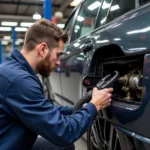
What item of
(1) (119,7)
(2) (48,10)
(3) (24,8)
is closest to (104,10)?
(1) (119,7)

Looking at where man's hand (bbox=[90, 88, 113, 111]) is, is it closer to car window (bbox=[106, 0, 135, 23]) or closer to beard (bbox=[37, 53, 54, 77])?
→ beard (bbox=[37, 53, 54, 77])

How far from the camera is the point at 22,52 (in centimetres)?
146

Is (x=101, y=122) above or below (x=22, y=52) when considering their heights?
below

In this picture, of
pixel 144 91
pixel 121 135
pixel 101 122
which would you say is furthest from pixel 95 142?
A: pixel 144 91

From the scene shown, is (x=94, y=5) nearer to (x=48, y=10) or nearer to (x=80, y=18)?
(x=80, y=18)

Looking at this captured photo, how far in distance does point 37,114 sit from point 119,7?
3.23 ft

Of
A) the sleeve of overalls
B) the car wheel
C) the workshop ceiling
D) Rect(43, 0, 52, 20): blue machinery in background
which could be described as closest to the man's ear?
the sleeve of overalls

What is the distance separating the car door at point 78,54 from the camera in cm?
217

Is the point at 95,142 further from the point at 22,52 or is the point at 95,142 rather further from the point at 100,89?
the point at 22,52

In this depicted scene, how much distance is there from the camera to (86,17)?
2857 millimetres

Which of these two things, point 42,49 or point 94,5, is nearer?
point 42,49

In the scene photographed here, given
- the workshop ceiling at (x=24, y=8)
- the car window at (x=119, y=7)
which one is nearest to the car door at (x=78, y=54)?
the car window at (x=119, y=7)

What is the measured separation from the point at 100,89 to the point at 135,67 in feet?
0.77

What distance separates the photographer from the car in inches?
48.6
